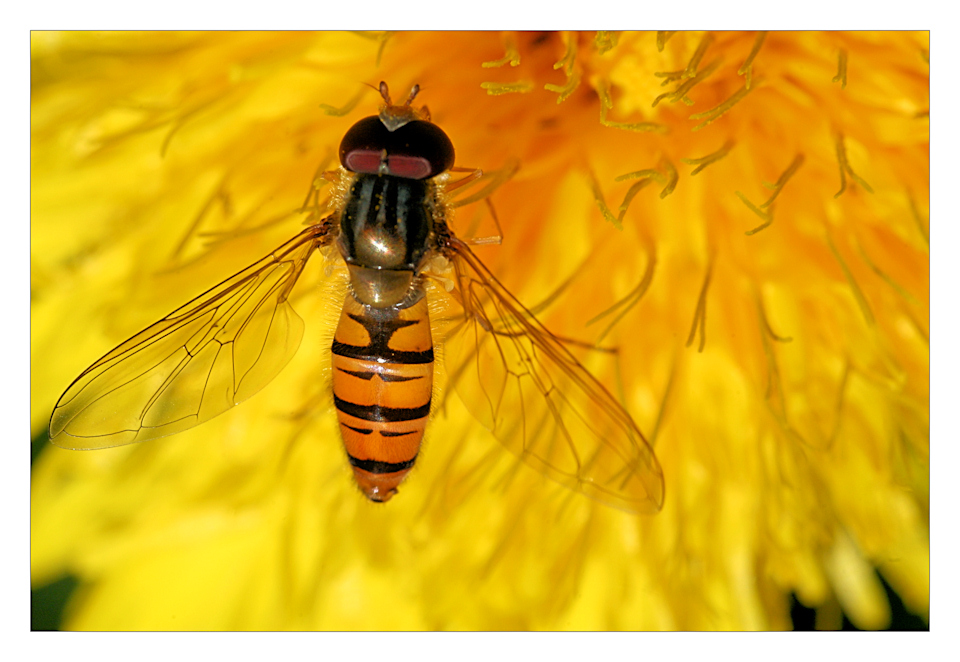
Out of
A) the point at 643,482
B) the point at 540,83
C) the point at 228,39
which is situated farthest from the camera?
the point at 540,83

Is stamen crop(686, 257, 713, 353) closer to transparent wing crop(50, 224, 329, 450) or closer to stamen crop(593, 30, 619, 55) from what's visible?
stamen crop(593, 30, 619, 55)

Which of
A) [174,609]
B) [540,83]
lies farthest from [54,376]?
[540,83]

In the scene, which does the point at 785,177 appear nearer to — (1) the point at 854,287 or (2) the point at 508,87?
(1) the point at 854,287

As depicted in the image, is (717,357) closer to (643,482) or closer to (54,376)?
(643,482)

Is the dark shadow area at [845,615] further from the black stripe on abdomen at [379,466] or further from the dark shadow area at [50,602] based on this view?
the dark shadow area at [50,602]

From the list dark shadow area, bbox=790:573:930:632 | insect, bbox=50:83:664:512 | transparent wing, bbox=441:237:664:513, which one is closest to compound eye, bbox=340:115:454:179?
insect, bbox=50:83:664:512

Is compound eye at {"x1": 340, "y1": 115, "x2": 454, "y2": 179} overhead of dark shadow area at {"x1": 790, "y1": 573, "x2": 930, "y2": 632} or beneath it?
overhead
